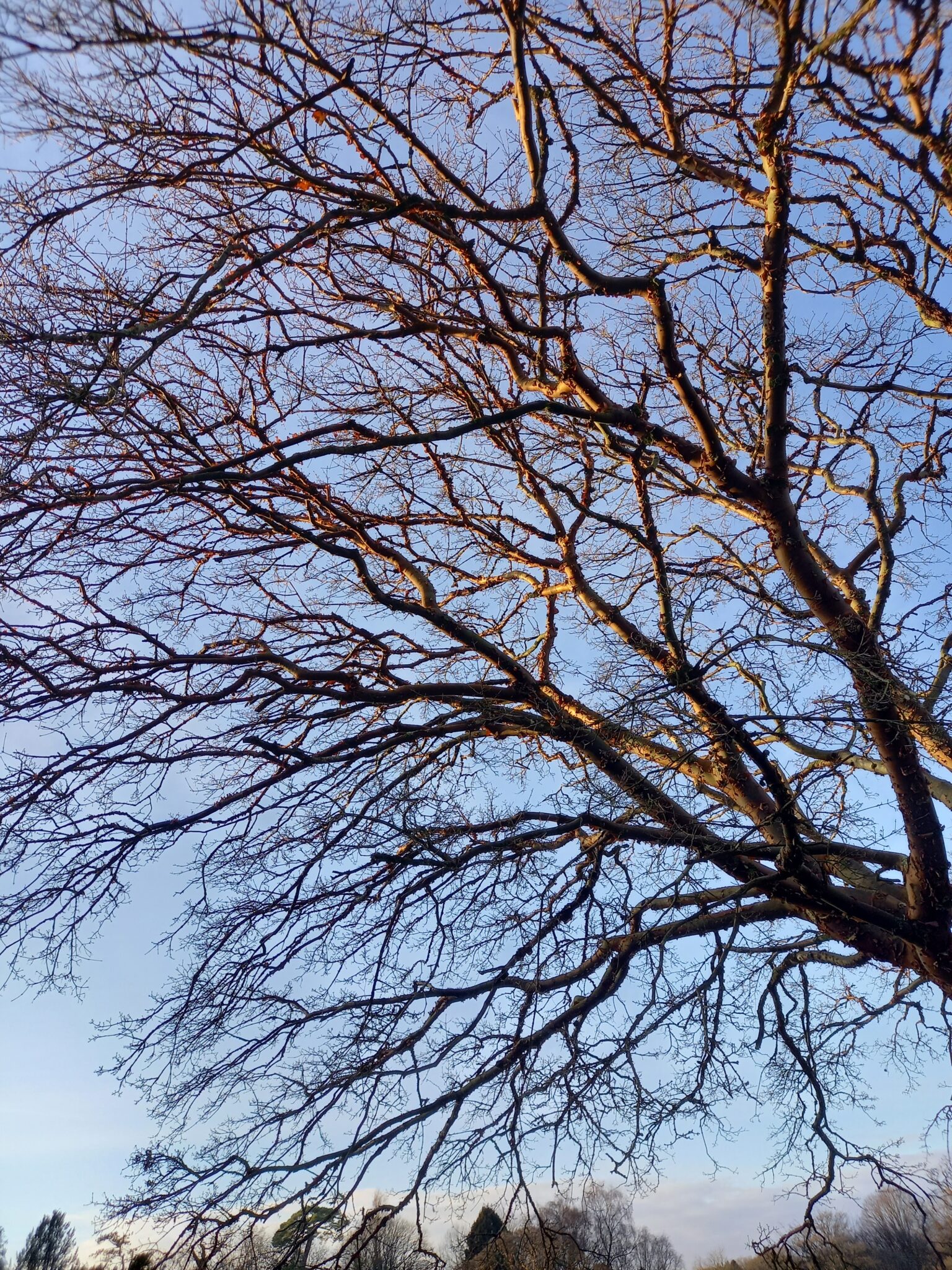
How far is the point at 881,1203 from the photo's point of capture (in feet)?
28.0

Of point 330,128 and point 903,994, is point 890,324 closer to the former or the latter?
point 330,128

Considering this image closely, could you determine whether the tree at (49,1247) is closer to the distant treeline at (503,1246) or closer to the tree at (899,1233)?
the distant treeline at (503,1246)

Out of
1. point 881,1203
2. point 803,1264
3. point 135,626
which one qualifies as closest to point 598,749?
point 135,626

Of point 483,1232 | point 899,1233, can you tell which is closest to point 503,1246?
point 483,1232

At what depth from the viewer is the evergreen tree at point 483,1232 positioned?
650cm

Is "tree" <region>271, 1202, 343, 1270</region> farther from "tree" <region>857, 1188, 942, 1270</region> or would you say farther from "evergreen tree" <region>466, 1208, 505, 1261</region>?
"tree" <region>857, 1188, 942, 1270</region>

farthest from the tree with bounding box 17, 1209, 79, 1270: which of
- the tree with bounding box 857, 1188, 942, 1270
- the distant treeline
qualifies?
the tree with bounding box 857, 1188, 942, 1270

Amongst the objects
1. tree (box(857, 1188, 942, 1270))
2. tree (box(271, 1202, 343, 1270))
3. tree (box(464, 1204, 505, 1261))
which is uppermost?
tree (box(271, 1202, 343, 1270))

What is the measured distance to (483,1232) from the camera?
734 cm

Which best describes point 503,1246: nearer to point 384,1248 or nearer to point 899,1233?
point 384,1248

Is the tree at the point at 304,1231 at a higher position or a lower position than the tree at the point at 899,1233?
higher

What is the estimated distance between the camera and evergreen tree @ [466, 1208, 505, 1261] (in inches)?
256

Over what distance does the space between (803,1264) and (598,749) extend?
417 cm

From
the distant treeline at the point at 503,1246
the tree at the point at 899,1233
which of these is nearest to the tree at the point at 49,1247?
the distant treeline at the point at 503,1246
